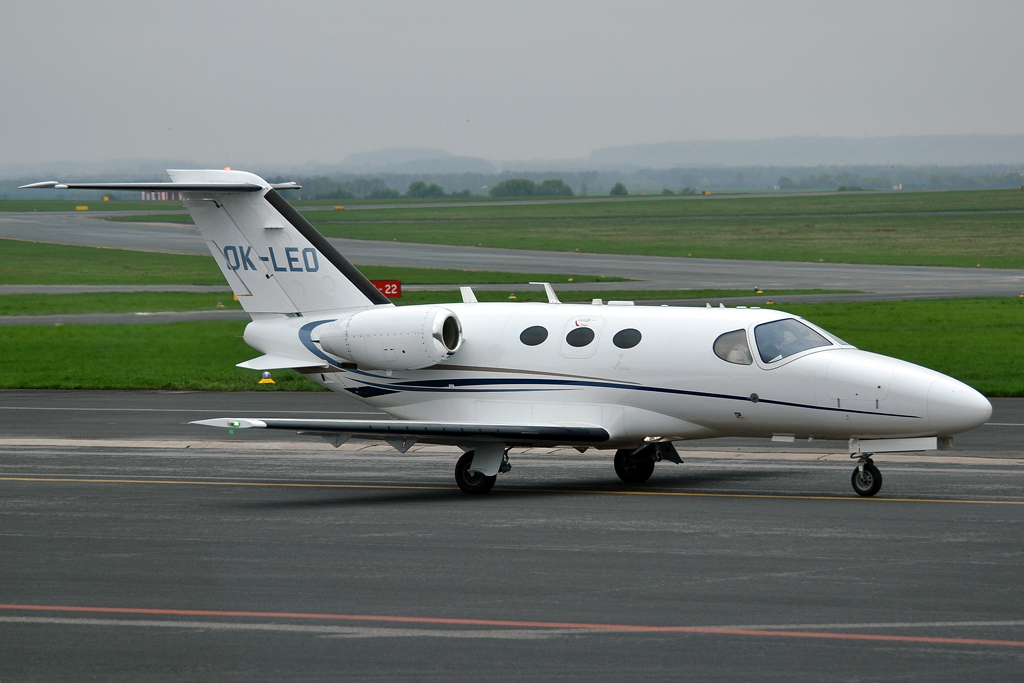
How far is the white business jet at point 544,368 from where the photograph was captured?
15.3 metres

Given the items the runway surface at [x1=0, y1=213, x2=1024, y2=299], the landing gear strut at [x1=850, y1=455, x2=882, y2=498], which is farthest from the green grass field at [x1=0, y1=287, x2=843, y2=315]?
the landing gear strut at [x1=850, y1=455, x2=882, y2=498]

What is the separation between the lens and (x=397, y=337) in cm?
1722

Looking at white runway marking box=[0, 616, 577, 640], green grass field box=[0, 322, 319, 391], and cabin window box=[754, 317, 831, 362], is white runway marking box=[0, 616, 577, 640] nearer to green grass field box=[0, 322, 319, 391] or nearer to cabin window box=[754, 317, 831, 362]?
cabin window box=[754, 317, 831, 362]

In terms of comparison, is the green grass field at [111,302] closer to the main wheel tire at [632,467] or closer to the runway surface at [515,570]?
the runway surface at [515,570]

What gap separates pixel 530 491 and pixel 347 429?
290cm

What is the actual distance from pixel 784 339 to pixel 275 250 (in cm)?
793

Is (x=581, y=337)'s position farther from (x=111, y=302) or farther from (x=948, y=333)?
(x=111, y=302)

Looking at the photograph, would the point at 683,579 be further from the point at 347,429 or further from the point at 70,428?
the point at 70,428

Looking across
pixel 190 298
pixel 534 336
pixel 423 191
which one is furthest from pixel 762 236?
pixel 423 191

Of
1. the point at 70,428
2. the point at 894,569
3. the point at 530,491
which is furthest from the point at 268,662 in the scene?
the point at 70,428

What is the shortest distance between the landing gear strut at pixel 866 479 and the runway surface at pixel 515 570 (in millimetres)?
232

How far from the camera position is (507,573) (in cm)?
1188

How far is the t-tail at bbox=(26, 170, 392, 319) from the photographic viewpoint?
18484 millimetres

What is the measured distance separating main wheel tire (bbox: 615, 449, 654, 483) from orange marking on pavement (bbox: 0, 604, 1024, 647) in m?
7.54
